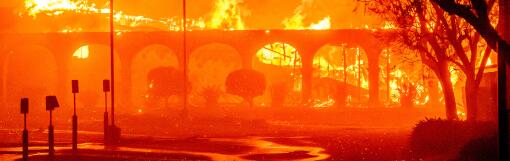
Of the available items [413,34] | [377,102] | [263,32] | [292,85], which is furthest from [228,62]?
[413,34]

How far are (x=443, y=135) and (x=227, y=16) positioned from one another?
69.9 metres

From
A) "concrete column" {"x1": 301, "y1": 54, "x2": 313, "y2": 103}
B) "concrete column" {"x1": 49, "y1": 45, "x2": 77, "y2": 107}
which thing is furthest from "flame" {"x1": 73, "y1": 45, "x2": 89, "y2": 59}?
"concrete column" {"x1": 301, "y1": 54, "x2": 313, "y2": 103}

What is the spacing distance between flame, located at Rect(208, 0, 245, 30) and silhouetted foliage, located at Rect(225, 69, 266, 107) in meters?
26.4

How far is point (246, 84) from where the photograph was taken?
207 feet

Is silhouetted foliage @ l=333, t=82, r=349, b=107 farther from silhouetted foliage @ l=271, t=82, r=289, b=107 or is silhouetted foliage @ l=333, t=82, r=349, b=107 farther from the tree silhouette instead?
the tree silhouette

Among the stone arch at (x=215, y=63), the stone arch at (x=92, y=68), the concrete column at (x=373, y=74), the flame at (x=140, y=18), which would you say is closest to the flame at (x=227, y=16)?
the flame at (x=140, y=18)

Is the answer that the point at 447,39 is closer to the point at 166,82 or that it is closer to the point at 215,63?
the point at 166,82

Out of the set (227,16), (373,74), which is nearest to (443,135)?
(373,74)

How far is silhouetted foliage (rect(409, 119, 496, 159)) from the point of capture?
19.4 meters

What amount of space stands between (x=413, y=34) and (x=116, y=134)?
10.4 meters

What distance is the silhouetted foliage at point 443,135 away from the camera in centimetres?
1944

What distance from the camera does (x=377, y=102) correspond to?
226 feet

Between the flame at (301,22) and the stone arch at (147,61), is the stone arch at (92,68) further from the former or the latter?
the flame at (301,22)

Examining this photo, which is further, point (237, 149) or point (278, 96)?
point (278, 96)
